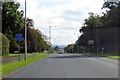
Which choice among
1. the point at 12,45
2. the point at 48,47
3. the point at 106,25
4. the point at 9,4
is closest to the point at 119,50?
the point at 106,25

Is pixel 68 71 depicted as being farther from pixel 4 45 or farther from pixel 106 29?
pixel 106 29

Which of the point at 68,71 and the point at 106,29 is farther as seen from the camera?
the point at 106,29

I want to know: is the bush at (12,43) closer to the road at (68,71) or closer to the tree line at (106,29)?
the tree line at (106,29)

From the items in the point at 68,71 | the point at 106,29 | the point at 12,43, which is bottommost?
the point at 68,71

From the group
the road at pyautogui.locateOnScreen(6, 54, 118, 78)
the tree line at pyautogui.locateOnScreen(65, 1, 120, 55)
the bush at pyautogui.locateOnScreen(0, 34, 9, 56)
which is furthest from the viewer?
the tree line at pyautogui.locateOnScreen(65, 1, 120, 55)

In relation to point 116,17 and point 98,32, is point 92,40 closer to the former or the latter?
point 98,32

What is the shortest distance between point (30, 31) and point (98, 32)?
20.5 meters

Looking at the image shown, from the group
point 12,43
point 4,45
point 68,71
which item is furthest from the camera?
point 12,43

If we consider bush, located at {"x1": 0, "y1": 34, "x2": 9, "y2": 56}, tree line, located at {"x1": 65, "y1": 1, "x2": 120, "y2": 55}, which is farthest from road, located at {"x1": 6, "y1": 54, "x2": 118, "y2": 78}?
tree line, located at {"x1": 65, "y1": 1, "x2": 120, "y2": 55}

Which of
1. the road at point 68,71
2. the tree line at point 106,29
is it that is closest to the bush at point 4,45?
the tree line at point 106,29

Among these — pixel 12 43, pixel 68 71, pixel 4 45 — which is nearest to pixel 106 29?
pixel 12 43

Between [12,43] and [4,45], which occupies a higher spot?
[12,43]

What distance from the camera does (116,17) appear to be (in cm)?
8781

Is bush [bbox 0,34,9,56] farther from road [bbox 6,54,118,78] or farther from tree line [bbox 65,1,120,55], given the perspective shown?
road [bbox 6,54,118,78]
